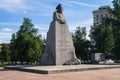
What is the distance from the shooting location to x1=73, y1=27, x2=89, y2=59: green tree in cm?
5131

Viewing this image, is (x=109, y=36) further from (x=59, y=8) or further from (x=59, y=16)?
(x=59, y=16)

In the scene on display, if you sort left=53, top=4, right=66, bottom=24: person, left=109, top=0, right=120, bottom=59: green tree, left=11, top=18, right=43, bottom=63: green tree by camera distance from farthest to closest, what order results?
left=11, top=18, right=43, bottom=63: green tree
left=109, top=0, right=120, bottom=59: green tree
left=53, top=4, right=66, bottom=24: person

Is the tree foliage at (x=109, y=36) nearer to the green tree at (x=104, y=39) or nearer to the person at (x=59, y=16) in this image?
the green tree at (x=104, y=39)

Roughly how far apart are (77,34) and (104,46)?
24.4ft

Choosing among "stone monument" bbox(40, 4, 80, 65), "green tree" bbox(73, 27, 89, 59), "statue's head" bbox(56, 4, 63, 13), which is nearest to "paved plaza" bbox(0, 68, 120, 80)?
"stone monument" bbox(40, 4, 80, 65)

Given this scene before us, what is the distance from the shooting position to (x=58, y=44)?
2125 centimetres

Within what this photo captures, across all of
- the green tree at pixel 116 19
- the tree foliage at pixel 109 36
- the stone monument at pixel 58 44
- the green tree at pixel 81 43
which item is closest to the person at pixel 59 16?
the stone monument at pixel 58 44

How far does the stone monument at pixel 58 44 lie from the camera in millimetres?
21062

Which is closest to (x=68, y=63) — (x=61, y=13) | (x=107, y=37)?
(x=61, y=13)

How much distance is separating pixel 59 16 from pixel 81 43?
98.1 ft

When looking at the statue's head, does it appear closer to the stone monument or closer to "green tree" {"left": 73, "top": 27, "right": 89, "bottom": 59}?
the stone monument

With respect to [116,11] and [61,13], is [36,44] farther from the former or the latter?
[61,13]

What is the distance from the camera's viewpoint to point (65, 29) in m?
22.1

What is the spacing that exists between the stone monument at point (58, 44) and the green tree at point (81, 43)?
29.0m
